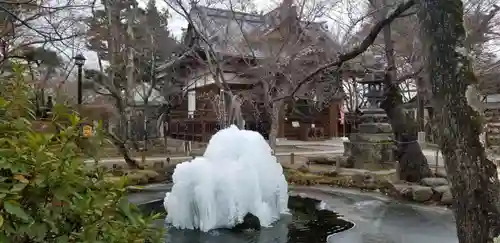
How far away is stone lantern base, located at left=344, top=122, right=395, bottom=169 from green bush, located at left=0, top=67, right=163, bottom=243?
564 inches

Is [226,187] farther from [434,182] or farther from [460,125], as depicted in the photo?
[434,182]

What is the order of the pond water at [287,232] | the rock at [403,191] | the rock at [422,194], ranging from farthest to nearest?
the rock at [403,191], the rock at [422,194], the pond water at [287,232]

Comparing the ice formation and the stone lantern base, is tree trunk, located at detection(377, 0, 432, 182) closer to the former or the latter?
the stone lantern base

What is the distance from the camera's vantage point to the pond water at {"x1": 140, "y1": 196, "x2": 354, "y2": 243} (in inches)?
274

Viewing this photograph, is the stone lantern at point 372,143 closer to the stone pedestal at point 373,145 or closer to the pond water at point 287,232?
the stone pedestal at point 373,145

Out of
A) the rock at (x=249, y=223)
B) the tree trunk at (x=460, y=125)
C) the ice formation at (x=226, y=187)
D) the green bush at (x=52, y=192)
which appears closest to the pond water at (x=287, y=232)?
the rock at (x=249, y=223)

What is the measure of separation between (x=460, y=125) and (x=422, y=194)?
6889 millimetres

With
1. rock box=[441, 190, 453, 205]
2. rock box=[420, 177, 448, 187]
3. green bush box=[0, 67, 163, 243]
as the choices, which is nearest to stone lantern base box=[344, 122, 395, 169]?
rock box=[420, 177, 448, 187]

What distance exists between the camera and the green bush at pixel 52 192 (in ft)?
4.99

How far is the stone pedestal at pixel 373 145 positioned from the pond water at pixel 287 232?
7.05m

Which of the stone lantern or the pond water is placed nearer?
the pond water

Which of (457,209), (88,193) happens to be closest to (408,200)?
(457,209)

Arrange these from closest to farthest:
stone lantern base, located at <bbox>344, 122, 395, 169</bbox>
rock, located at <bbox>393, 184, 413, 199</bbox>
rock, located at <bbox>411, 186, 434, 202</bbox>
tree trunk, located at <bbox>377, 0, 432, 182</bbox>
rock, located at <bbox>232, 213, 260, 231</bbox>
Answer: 1. rock, located at <bbox>232, 213, 260, 231</bbox>
2. rock, located at <bbox>411, 186, 434, 202</bbox>
3. rock, located at <bbox>393, 184, 413, 199</bbox>
4. tree trunk, located at <bbox>377, 0, 432, 182</bbox>
5. stone lantern base, located at <bbox>344, 122, 395, 169</bbox>

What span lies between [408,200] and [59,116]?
9.75 meters
